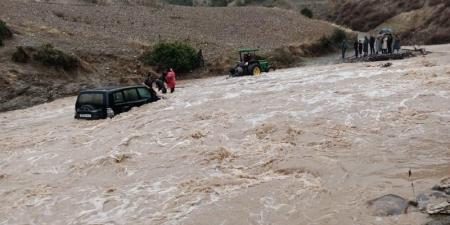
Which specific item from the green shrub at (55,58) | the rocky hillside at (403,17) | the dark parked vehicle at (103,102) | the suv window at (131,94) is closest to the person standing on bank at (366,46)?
the green shrub at (55,58)

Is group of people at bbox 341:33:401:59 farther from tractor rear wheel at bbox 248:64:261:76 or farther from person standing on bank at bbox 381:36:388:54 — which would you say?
tractor rear wheel at bbox 248:64:261:76

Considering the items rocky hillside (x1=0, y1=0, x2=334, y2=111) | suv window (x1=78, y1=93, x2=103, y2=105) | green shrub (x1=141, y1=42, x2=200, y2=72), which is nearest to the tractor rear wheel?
rocky hillside (x1=0, y1=0, x2=334, y2=111)

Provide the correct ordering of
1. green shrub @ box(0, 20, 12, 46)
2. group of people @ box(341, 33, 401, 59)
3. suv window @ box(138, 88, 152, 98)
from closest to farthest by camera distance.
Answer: suv window @ box(138, 88, 152, 98) < green shrub @ box(0, 20, 12, 46) < group of people @ box(341, 33, 401, 59)

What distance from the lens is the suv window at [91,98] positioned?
1780 centimetres

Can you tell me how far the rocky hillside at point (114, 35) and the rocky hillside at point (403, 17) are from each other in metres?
10.00

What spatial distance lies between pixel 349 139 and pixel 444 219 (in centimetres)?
559

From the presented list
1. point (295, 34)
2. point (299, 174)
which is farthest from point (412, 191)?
point (295, 34)

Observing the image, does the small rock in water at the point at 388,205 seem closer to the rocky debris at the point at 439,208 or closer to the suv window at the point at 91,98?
the rocky debris at the point at 439,208

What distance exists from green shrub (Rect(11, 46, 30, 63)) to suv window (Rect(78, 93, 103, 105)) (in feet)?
38.0

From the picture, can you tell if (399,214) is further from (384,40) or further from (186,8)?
(186,8)

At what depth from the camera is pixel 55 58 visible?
28391 millimetres

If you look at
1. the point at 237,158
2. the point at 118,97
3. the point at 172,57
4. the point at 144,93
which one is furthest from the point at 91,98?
the point at 172,57

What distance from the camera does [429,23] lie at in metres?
53.6

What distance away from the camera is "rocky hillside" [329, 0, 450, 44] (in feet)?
168
